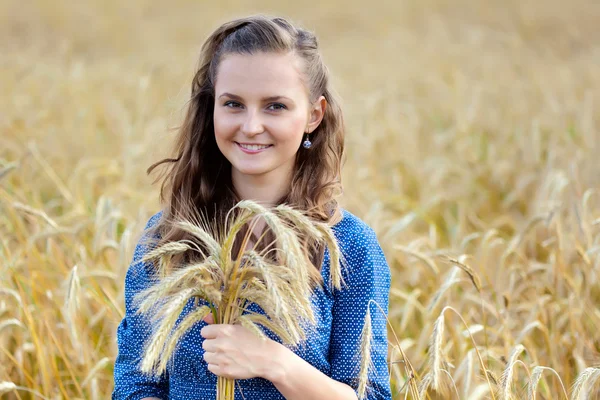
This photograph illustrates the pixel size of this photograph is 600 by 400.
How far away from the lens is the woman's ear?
2174mm

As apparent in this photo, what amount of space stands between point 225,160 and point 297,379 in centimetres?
72

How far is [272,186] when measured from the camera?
6.94 ft

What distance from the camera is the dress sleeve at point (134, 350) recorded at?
2.12m

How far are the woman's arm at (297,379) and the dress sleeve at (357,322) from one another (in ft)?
0.35

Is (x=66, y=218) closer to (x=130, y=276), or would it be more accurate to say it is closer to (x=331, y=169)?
(x=130, y=276)

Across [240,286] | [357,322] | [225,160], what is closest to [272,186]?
[225,160]

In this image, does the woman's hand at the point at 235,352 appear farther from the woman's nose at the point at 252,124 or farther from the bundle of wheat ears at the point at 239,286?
the woman's nose at the point at 252,124

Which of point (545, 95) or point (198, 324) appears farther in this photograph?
point (545, 95)

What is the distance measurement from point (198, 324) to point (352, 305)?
0.40m

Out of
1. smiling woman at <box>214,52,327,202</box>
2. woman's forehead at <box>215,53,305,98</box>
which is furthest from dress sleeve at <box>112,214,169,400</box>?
woman's forehead at <box>215,53,305,98</box>

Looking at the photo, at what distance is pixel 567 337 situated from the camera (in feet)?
9.52

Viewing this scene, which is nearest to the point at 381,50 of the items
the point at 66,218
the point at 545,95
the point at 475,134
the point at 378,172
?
the point at 545,95

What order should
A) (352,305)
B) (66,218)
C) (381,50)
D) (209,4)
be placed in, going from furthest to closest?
(209,4)
(381,50)
(66,218)
(352,305)

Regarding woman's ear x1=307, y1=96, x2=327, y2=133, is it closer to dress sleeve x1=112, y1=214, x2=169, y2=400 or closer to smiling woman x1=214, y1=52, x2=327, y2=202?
smiling woman x1=214, y1=52, x2=327, y2=202
